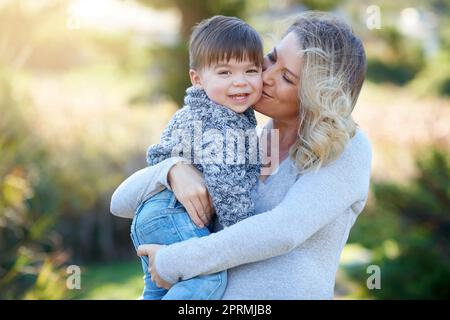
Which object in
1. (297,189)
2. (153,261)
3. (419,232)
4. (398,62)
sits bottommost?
(153,261)

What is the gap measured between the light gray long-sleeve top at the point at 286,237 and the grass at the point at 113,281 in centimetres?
382

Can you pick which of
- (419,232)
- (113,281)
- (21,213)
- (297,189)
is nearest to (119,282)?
(113,281)

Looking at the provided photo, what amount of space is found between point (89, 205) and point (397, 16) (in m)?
11.0

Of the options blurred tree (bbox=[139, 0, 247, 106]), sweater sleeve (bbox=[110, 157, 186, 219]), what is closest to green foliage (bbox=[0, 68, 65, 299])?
sweater sleeve (bbox=[110, 157, 186, 219])

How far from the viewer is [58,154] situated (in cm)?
677

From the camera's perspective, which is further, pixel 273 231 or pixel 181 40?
pixel 181 40

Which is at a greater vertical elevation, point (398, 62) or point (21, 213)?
point (398, 62)

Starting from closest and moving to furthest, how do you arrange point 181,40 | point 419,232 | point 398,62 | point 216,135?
point 216,135 < point 419,232 < point 181,40 < point 398,62

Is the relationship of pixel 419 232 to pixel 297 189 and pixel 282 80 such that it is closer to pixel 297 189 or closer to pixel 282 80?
pixel 282 80

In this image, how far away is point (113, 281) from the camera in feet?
22.4

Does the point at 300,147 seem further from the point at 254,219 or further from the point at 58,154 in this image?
the point at 58,154

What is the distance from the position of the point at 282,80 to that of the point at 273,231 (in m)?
0.55

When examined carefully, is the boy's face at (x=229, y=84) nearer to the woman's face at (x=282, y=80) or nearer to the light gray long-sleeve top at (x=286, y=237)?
the woman's face at (x=282, y=80)

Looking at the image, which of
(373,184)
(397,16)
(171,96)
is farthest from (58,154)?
(397,16)
